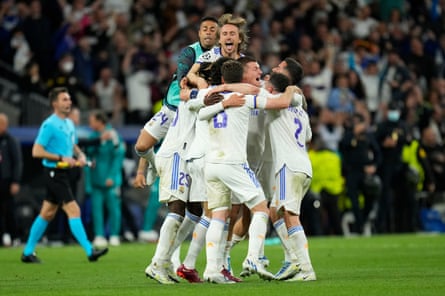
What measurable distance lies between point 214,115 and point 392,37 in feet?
65.6

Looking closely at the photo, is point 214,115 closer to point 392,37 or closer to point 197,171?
point 197,171

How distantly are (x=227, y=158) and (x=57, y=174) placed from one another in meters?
5.94

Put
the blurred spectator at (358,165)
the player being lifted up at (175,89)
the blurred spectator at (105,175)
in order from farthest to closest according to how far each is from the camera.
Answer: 1. the blurred spectator at (358,165)
2. the blurred spectator at (105,175)
3. the player being lifted up at (175,89)

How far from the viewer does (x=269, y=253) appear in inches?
771

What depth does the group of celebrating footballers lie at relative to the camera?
1273 centimetres

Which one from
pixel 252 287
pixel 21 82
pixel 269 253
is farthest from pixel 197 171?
pixel 21 82

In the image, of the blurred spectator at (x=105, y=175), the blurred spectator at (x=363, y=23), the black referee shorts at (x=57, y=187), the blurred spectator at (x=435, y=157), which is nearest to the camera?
the black referee shorts at (x=57, y=187)

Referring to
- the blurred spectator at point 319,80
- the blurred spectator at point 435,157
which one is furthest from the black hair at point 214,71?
the blurred spectator at point 319,80

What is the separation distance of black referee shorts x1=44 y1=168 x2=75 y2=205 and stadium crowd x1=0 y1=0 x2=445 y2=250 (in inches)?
323

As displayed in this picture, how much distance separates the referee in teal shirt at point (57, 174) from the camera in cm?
1791

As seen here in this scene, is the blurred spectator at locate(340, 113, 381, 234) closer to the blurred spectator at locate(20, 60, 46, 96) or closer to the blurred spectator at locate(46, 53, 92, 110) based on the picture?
the blurred spectator at locate(46, 53, 92, 110)

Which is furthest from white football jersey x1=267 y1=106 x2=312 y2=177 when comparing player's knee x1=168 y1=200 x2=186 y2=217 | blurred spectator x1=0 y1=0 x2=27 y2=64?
blurred spectator x1=0 y1=0 x2=27 y2=64

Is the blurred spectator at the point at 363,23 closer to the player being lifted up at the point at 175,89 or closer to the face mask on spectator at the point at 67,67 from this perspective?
the face mask on spectator at the point at 67,67

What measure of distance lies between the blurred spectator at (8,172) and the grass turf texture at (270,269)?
1.08 metres
